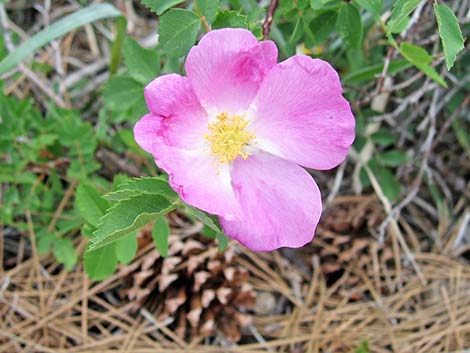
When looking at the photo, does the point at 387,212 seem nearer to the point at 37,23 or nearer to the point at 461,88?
the point at 461,88

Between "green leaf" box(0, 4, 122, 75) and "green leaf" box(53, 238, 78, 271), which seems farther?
"green leaf" box(53, 238, 78, 271)

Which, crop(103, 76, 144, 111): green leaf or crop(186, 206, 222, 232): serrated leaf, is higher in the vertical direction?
crop(186, 206, 222, 232): serrated leaf

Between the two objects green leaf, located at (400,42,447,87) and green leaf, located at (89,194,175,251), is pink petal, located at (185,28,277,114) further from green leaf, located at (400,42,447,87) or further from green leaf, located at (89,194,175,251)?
green leaf, located at (400,42,447,87)

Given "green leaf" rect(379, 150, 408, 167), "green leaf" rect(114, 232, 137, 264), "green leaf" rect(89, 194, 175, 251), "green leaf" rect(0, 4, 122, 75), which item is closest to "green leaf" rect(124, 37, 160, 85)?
"green leaf" rect(0, 4, 122, 75)

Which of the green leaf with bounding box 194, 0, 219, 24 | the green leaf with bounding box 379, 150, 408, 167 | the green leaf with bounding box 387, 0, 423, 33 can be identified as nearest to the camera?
the green leaf with bounding box 387, 0, 423, 33

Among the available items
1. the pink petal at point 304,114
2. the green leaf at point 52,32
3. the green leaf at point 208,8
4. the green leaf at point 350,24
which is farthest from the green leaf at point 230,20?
the green leaf at point 52,32

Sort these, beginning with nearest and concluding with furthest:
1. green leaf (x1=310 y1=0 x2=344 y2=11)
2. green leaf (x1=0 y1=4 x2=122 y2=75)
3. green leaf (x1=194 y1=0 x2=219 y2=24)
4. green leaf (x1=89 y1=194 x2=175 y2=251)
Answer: green leaf (x1=89 y1=194 x2=175 y2=251)
green leaf (x1=194 y1=0 x2=219 y2=24)
green leaf (x1=310 y1=0 x2=344 y2=11)
green leaf (x1=0 y1=4 x2=122 y2=75)
